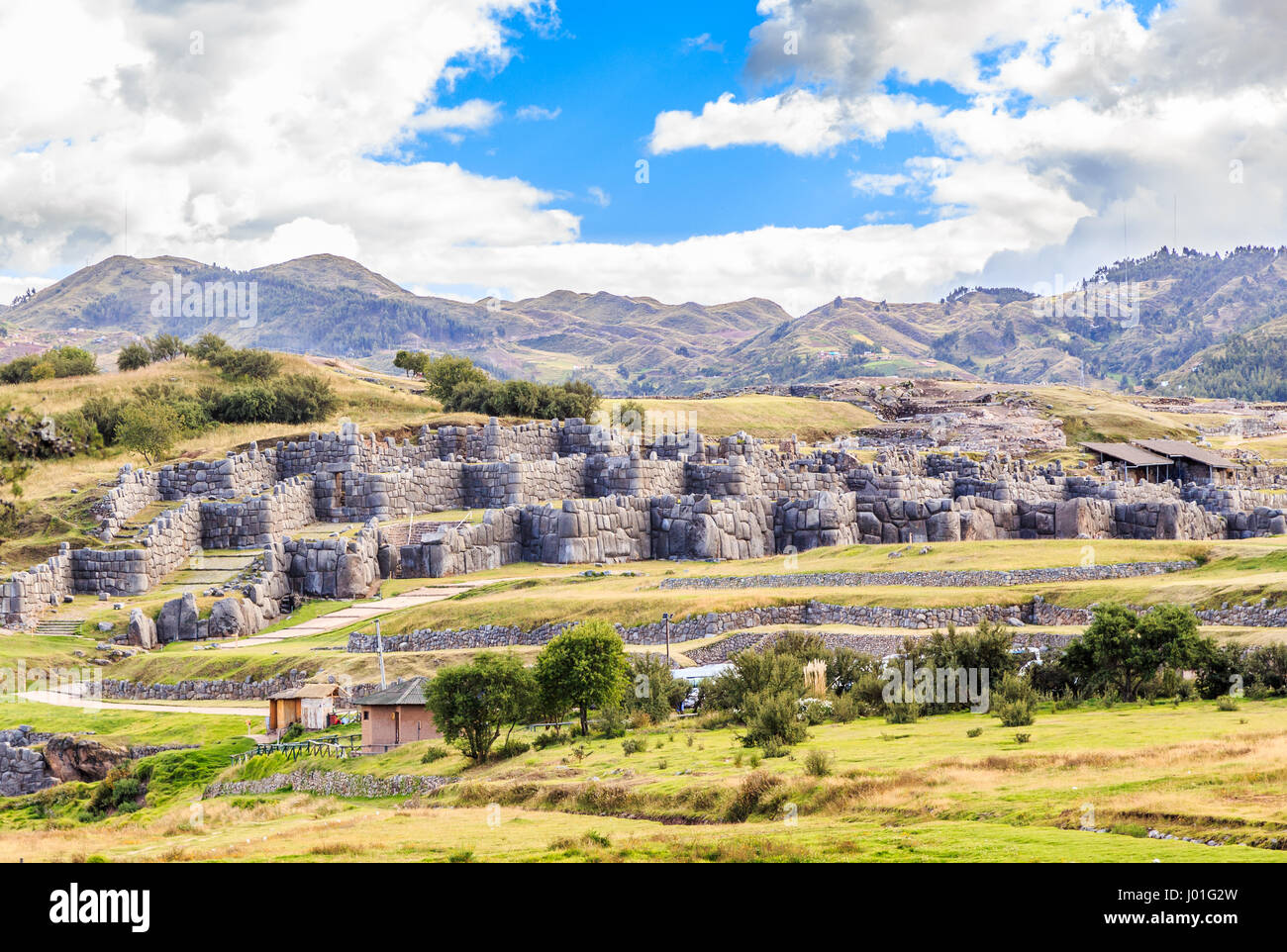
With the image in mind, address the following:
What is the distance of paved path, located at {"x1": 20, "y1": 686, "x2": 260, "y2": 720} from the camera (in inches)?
1421

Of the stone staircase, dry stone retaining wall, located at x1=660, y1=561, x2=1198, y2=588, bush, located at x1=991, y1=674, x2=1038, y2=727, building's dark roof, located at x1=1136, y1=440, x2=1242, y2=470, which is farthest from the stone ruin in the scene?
bush, located at x1=991, y1=674, x2=1038, y2=727

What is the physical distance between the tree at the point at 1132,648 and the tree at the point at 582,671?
10.5m

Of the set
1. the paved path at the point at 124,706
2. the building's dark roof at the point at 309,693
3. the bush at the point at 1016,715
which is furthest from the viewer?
the paved path at the point at 124,706

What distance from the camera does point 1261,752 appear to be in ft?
58.3

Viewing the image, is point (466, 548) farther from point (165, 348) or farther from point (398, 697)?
point (165, 348)

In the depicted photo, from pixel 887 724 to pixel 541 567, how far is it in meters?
25.8

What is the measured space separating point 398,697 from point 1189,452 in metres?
61.9

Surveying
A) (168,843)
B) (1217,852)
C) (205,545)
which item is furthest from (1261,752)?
(205,545)

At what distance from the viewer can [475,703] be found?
2911 centimetres

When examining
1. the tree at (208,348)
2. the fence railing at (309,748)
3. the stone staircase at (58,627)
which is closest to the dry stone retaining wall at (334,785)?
the fence railing at (309,748)

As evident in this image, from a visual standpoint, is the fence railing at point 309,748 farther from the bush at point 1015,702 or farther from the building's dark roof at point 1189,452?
the building's dark roof at point 1189,452

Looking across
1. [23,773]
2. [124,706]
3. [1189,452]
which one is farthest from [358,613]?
[1189,452]

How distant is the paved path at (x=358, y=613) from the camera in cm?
4303

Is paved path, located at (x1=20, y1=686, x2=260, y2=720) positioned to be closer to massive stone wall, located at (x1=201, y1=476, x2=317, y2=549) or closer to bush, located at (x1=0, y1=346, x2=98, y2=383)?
massive stone wall, located at (x1=201, y1=476, x2=317, y2=549)
